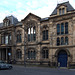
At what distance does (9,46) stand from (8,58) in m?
4.57

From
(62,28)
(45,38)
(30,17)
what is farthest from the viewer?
(30,17)

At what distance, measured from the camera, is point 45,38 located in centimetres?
3234

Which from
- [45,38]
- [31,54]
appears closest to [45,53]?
[45,38]

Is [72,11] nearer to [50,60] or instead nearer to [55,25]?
[55,25]

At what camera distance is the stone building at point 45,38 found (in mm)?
28250

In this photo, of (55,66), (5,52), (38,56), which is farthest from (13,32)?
(55,66)

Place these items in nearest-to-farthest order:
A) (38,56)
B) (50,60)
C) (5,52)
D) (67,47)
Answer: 1. (67,47)
2. (50,60)
3. (38,56)
4. (5,52)

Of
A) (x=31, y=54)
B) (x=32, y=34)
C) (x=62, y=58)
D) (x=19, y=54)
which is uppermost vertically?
(x=32, y=34)

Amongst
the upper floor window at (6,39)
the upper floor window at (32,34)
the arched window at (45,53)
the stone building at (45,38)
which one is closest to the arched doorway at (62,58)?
the stone building at (45,38)

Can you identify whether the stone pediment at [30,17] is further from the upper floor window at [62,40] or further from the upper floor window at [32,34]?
the upper floor window at [62,40]

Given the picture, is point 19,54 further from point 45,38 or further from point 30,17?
point 30,17

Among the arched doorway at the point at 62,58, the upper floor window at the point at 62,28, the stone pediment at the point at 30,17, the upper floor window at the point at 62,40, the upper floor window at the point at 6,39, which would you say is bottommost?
the arched doorway at the point at 62,58

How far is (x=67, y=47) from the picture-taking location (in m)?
28.0

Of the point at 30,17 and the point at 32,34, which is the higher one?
the point at 30,17
